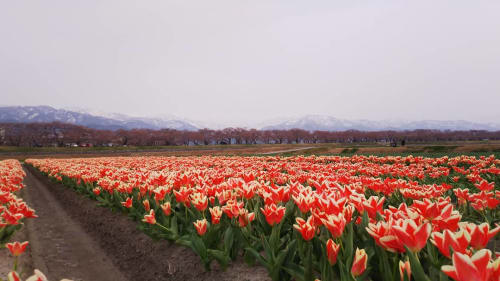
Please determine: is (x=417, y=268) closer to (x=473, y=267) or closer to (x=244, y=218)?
(x=473, y=267)

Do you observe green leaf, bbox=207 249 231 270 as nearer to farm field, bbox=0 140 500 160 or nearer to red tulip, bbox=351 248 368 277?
red tulip, bbox=351 248 368 277

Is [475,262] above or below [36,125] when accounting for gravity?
below

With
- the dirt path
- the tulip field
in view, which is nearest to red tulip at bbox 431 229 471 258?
the tulip field

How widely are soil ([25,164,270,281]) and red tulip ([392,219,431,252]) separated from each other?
85.4 inches

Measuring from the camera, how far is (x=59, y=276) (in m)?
5.42

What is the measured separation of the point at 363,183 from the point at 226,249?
416cm

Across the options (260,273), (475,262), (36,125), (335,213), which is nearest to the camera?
(475,262)

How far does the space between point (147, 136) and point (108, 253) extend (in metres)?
141

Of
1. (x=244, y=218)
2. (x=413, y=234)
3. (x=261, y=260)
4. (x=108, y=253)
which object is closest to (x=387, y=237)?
(x=413, y=234)

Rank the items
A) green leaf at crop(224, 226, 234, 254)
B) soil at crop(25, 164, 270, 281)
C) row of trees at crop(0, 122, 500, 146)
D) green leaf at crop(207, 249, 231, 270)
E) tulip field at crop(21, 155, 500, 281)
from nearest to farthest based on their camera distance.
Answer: tulip field at crop(21, 155, 500, 281) → green leaf at crop(207, 249, 231, 270) → green leaf at crop(224, 226, 234, 254) → soil at crop(25, 164, 270, 281) → row of trees at crop(0, 122, 500, 146)

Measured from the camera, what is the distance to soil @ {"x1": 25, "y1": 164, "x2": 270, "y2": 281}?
14.8ft

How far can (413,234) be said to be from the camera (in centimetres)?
204

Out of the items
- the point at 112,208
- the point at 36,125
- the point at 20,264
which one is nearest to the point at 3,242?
the point at 20,264

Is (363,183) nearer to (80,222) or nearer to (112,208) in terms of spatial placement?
(112,208)
